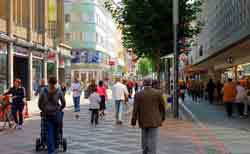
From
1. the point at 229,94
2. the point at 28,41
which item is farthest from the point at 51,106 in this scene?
the point at 28,41

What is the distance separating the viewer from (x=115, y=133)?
15.1 m

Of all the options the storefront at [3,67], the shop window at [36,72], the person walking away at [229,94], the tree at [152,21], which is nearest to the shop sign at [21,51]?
the storefront at [3,67]

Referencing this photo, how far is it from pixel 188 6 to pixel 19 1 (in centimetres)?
1520

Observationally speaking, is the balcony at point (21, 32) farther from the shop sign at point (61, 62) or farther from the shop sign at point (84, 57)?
the shop sign at point (84, 57)

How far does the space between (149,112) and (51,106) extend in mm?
2295

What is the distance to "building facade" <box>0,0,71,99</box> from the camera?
30.6 metres

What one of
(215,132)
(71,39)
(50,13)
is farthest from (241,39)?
(71,39)

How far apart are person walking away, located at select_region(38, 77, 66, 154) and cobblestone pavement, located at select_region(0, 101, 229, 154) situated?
3.19 ft

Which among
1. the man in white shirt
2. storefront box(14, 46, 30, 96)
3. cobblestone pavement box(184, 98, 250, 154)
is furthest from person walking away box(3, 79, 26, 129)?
storefront box(14, 46, 30, 96)

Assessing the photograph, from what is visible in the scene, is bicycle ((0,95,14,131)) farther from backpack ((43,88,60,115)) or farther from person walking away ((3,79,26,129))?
backpack ((43,88,60,115))

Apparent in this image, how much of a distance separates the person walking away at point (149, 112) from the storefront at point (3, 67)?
21815mm

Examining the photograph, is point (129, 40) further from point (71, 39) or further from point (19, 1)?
point (71, 39)

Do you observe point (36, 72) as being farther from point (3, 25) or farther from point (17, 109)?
point (17, 109)

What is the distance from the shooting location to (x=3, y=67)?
30125 millimetres
